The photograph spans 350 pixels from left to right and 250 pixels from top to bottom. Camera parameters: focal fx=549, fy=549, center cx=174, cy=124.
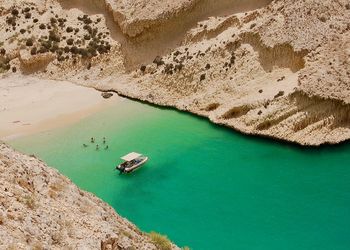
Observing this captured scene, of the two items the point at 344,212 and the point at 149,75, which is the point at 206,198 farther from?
the point at 149,75

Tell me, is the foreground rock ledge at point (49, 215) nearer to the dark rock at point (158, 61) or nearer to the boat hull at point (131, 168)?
the boat hull at point (131, 168)

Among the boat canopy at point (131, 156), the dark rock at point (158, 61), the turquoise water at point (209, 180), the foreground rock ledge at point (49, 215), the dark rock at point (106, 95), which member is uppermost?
the dark rock at point (158, 61)

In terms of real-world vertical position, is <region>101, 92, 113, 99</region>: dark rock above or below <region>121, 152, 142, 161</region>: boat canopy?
above

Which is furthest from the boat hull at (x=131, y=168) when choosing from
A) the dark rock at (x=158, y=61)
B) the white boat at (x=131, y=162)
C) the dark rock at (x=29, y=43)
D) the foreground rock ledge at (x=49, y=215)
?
the dark rock at (x=29, y=43)

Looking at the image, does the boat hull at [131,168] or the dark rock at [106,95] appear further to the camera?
the dark rock at [106,95]

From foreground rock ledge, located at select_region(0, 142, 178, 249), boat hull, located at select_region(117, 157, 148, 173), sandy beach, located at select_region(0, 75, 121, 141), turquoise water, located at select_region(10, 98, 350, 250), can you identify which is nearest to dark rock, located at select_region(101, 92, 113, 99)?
sandy beach, located at select_region(0, 75, 121, 141)

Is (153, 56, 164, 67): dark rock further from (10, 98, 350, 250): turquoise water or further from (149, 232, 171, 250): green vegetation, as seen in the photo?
(149, 232, 171, 250): green vegetation

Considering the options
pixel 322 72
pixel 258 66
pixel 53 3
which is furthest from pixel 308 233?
pixel 53 3
